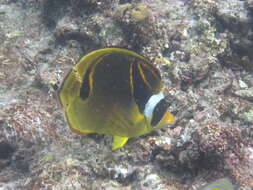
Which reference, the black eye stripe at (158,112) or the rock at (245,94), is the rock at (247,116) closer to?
the rock at (245,94)

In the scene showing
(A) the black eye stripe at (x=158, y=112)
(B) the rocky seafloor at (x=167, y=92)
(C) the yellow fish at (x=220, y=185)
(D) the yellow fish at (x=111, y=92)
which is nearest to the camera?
(D) the yellow fish at (x=111, y=92)

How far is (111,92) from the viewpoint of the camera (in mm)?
1677

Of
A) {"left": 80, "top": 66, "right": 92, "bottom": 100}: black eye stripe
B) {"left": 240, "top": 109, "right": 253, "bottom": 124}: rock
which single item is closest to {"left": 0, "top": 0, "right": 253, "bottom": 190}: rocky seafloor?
{"left": 240, "top": 109, "right": 253, "bottom": 124}: rock

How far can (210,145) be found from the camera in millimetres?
3084

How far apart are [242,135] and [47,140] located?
2.66 metres

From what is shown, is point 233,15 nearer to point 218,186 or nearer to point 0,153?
point 218,186

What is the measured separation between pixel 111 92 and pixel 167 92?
2.49 m

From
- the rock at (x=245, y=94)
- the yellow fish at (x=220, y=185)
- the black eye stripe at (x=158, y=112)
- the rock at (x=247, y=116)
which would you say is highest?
the black eye stripe at (x=158, y=112)

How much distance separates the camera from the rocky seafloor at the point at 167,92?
126 inches

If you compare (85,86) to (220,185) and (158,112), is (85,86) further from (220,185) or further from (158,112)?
(220,185)

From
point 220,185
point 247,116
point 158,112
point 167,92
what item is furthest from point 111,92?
point 247,116

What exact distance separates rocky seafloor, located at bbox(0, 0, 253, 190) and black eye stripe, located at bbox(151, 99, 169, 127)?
4.78 ft

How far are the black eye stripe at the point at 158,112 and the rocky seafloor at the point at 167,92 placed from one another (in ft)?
4.78

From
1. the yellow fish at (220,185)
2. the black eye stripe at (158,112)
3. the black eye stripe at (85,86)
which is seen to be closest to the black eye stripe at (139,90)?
the black eye stripe at (158,112)
